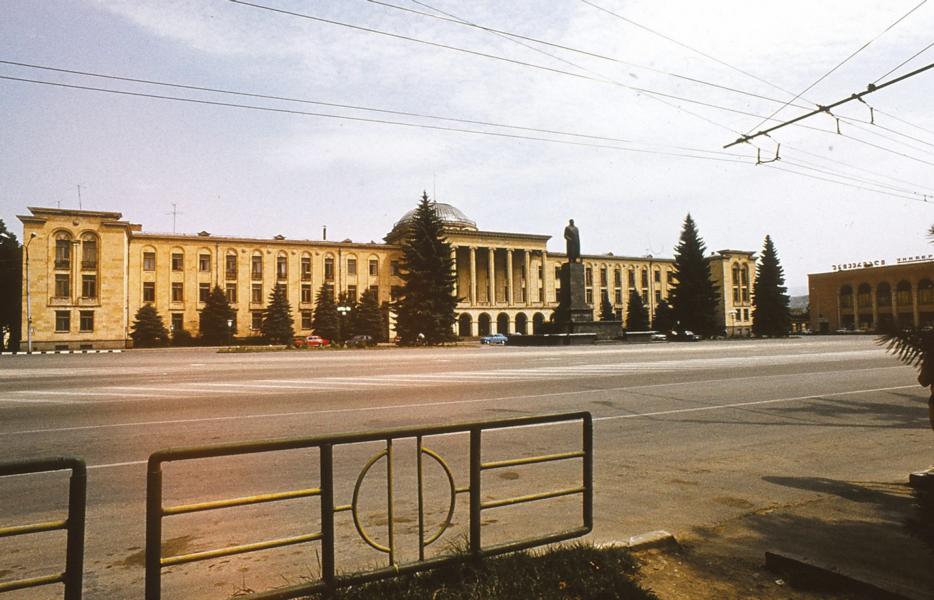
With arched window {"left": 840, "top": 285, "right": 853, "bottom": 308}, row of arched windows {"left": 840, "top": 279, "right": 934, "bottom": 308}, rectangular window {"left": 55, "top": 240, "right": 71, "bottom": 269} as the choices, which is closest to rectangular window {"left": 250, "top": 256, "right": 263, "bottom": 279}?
rectangular window {"left": 55, "top": 240, "right": 71, "bottom": 269}

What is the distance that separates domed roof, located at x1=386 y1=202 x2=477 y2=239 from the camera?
84188mm

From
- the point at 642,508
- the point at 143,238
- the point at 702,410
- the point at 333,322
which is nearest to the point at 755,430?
the point at 702,410

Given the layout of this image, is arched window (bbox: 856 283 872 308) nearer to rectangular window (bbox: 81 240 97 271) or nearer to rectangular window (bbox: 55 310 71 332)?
rectangular window (bbox: 81 240 97 271)

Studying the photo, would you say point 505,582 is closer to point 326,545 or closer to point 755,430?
point 326,545

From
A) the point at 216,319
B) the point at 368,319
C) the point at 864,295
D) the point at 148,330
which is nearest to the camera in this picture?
the point at 148,330

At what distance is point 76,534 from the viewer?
108 inches

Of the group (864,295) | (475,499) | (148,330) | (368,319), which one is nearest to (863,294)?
(864,295)

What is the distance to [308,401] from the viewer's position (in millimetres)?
12453

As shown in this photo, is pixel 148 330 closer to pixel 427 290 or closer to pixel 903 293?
pixel 427 290

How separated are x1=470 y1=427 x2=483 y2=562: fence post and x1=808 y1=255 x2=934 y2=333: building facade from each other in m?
91.3

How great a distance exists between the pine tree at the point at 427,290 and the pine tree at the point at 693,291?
32108 millimetres

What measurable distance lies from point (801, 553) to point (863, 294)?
107 m

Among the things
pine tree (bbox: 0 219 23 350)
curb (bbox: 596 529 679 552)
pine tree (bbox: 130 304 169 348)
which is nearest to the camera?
curb (bbox: 596 529 679 552)

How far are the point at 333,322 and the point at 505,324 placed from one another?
28615 mm
